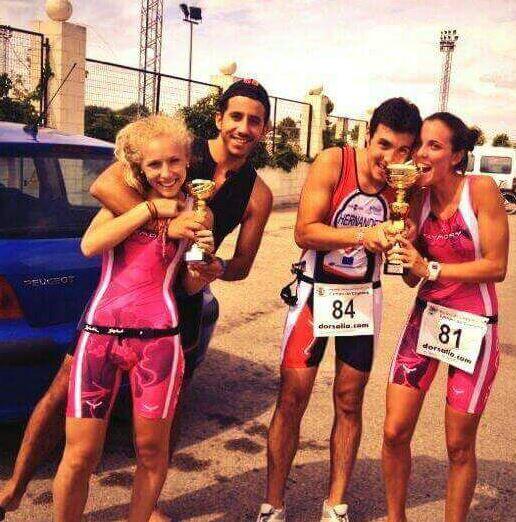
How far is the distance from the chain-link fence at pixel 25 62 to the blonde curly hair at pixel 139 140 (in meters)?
8.80

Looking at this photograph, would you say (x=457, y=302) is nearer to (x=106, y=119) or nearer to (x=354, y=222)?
(x=354, y=222)

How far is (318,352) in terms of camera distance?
2.88m

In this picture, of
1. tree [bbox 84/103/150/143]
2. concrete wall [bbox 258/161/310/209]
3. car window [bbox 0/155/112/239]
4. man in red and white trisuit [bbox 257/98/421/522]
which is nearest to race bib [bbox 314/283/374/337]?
man in red and white trisuit [bbox 257/98/421/522]

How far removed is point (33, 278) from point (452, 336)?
188cm

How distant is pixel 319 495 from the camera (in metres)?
3.16

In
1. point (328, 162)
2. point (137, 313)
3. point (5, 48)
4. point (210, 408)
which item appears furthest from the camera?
point (5, 48)

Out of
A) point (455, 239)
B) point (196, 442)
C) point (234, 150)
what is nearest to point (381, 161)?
point (455, 239)

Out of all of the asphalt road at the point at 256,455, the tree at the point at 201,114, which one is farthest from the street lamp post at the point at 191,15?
the asphalt road at the point at 256,455

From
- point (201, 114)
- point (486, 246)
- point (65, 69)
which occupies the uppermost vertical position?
point (65, 69)

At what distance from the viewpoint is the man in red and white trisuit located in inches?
107

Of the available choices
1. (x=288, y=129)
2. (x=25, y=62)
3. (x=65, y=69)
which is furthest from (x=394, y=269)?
(x=288, y=129)

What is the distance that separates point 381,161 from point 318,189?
0.29 m

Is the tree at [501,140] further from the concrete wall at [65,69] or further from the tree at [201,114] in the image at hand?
the concrete wall at [65,69]

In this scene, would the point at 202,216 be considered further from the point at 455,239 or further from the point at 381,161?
the point at 455,239
